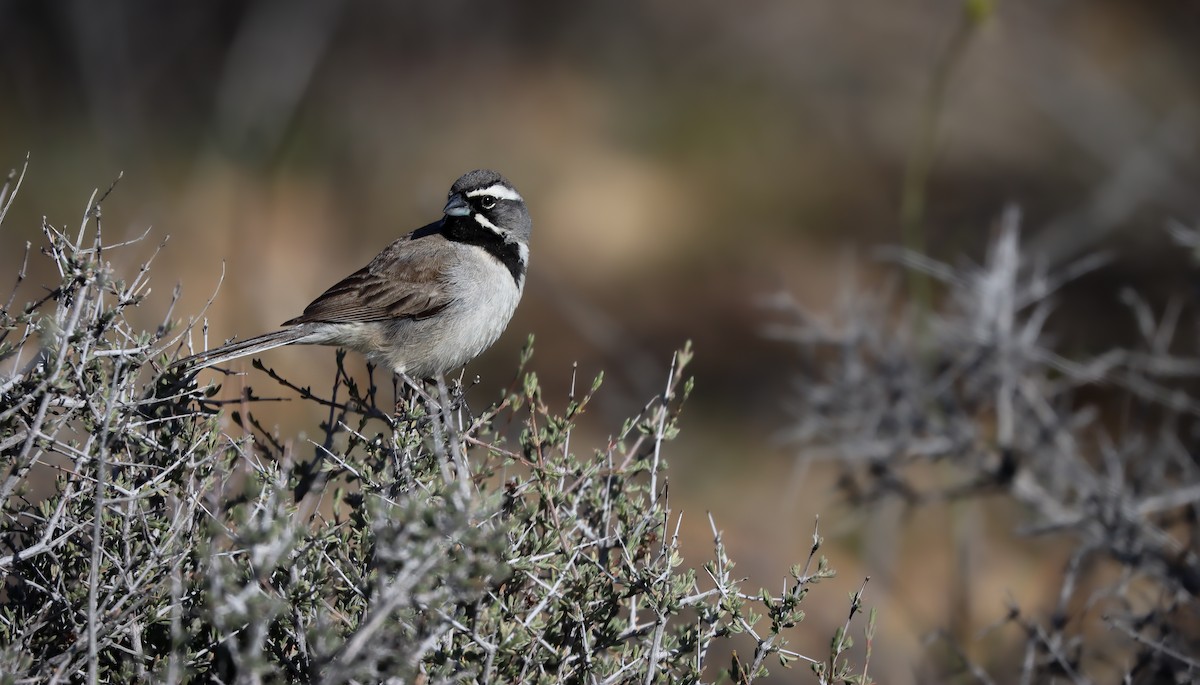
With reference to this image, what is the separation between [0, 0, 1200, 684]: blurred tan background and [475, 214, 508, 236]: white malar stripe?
8.46 feet

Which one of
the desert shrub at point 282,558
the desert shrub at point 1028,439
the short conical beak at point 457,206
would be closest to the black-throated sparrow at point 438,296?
the short conical beak at point 457,206

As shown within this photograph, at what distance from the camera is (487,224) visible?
4.48m

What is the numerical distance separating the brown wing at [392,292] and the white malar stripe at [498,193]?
27 cm

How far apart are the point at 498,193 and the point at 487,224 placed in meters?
0.14

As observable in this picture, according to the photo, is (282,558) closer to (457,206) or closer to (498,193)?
(457,206)

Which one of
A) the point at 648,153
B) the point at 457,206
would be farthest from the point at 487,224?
the point at 648,153

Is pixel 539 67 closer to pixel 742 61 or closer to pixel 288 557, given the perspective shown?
pixel 742 61

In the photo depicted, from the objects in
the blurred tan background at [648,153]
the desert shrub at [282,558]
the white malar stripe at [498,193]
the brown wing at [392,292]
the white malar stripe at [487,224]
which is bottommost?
the desert shrub at [282,558]

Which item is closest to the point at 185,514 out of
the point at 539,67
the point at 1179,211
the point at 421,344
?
the point at 421,344

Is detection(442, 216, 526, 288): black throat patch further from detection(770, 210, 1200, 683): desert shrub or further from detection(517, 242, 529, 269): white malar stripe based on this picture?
detection(770, 210, 1200, 683): desert shrub

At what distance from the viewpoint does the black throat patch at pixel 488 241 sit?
4.45m

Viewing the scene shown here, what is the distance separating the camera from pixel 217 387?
9.27 ft

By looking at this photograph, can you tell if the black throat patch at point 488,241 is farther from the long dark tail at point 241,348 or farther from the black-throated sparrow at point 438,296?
the long dark tail at point 241,348

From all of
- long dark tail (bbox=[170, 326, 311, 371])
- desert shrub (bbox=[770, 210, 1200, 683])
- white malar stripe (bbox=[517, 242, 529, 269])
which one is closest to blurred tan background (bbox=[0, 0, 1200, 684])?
white malar stripe (bbox=[517, 242, 529, 269])
